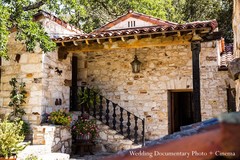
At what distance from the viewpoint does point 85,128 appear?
274 inches

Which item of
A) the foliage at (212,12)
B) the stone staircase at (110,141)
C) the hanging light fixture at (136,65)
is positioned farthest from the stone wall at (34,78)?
the foliage at (212,12)

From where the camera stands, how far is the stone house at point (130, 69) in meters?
6.26

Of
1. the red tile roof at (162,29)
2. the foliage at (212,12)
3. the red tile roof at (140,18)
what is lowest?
the red tile roof at (162,29)

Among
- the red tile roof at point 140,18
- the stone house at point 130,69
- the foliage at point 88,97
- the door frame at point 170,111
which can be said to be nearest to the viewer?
the stone house at point 130,69

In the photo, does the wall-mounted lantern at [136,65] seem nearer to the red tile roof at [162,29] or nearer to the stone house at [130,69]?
the stone house at [130,69]

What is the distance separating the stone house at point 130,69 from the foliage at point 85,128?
0.77m

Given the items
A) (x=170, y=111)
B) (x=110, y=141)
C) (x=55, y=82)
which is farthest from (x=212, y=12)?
(x=55, y=82)

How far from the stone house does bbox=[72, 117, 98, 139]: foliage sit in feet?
2.52

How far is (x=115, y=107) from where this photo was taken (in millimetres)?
8062

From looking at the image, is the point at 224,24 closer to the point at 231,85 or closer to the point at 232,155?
the point at 231,85

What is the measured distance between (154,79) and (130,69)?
863 millimetres

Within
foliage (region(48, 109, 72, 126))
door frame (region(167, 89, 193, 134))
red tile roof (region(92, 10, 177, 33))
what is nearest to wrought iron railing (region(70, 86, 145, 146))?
door frame (region(167, 89, 193, 134))

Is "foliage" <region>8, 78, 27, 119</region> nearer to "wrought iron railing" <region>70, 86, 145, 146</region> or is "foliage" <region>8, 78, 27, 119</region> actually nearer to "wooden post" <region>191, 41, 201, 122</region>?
"wrought iron railing" <region>70, 86, 145, 146</region>

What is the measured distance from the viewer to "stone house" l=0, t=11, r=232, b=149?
626 cm
